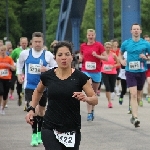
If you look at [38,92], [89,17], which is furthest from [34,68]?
[89,17]

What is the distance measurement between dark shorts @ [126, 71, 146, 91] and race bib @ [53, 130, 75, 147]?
7412 mm

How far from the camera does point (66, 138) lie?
25.3 ft

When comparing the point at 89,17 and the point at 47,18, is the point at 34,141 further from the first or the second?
the point at 47,18

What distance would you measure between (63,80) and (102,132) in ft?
22.4

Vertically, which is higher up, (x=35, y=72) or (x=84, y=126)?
(x=35, y=72)

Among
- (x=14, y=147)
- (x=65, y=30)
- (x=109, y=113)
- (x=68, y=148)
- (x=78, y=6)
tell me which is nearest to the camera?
(x=68, y=148)

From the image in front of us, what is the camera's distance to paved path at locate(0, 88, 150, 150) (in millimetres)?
12391

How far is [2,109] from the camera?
19.4 meters

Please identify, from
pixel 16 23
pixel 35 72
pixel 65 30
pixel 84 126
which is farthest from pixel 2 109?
pixel 16 23

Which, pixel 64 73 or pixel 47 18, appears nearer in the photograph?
pixel 64 73

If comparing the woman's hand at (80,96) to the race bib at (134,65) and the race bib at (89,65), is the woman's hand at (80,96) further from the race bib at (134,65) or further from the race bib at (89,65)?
the race bib at (89,65)

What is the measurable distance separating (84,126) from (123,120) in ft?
4.90

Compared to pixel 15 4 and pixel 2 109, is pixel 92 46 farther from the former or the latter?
pixel 15 4

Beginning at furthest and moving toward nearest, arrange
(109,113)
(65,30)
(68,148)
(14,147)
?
1. (65,30)
2. (109,113)
3. (14,147)
4. (68,148)
